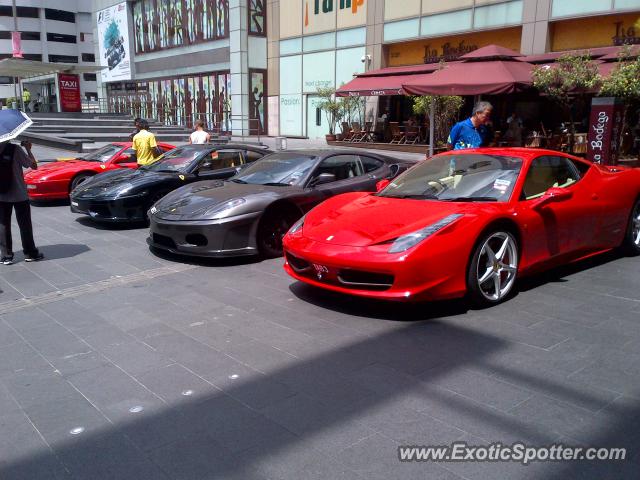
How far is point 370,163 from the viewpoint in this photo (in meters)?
7.71

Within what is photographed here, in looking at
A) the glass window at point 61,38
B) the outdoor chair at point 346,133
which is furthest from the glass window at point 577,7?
Result: the glass window at point 61,38

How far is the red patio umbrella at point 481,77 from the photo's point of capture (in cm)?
1151

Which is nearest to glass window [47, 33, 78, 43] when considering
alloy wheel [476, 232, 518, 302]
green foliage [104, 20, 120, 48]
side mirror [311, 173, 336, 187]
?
green foliage [104, 20, 120, 48]

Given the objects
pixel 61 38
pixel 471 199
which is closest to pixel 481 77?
pixel 471 199

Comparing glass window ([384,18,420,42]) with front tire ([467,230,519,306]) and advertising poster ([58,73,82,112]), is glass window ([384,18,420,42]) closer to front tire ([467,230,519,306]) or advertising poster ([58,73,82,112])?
advertising poster ([58,73,82,112])

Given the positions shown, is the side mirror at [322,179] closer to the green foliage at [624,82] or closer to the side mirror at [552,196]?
the side mirror at [552,196]

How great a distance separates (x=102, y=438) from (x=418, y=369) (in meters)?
1.89

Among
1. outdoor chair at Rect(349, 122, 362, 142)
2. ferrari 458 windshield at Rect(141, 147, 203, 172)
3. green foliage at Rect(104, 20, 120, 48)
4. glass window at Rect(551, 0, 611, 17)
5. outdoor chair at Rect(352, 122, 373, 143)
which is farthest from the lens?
green foliage at Rect(104, 20, 120, 48)

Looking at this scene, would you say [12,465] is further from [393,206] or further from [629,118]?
[629,118]

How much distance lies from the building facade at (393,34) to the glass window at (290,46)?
5 cm

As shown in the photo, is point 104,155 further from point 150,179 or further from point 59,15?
point 59,15

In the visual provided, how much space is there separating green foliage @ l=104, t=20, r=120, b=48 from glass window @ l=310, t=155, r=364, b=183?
1488 inches

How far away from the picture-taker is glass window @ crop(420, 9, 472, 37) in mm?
19484

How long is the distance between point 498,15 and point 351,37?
7454 mm
